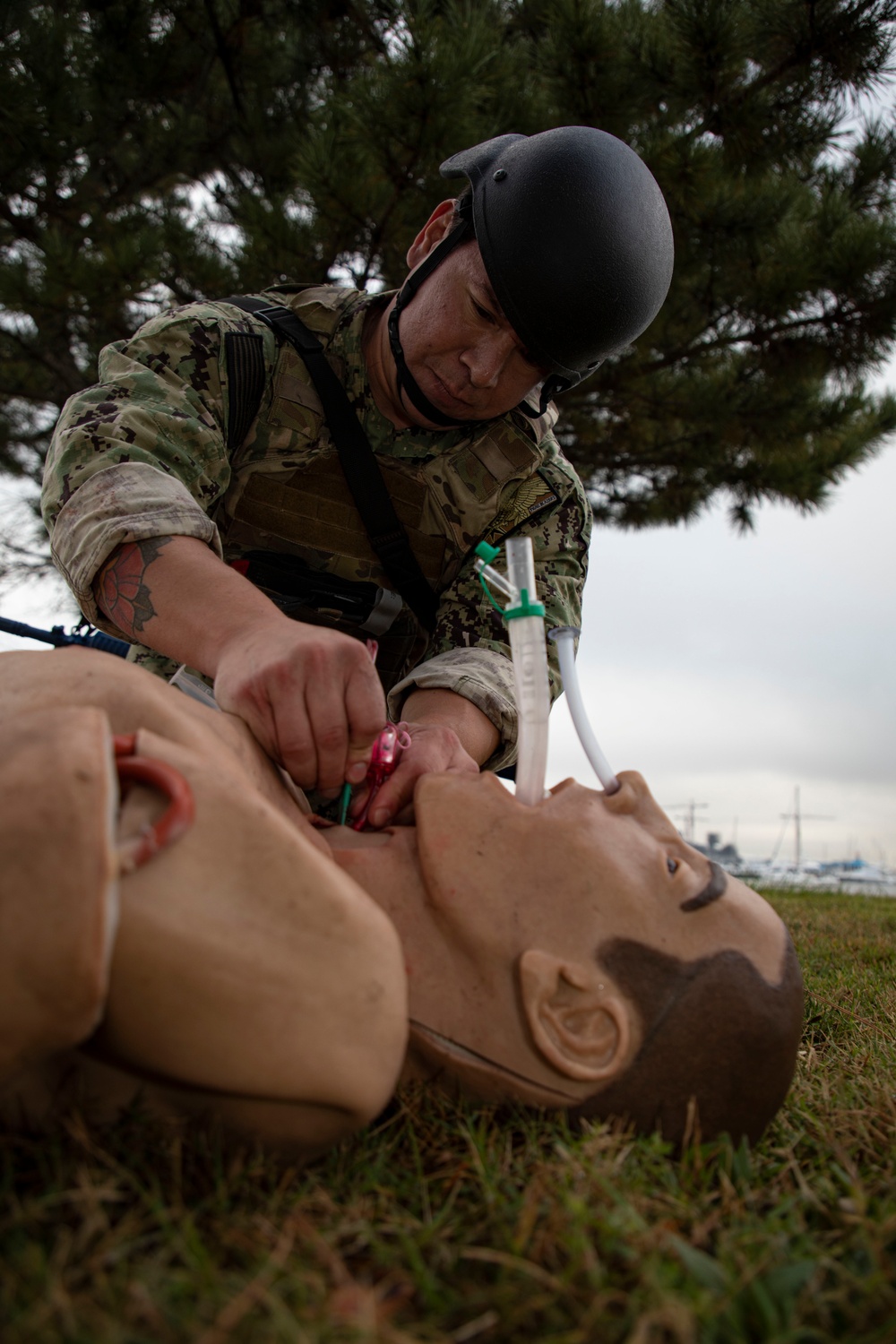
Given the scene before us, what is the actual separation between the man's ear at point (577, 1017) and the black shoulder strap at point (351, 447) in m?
1.90

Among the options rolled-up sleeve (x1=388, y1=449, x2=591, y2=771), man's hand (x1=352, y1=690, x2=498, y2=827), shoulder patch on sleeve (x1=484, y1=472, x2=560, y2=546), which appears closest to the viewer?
man's hand (x1=352, y1=690, x2=498, y2=827)

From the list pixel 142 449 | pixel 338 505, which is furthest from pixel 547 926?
pixel 338 505

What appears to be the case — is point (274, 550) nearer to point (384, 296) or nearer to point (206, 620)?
point (384, 296)

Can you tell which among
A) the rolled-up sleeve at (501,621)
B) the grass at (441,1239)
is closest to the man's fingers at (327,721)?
the grass at (441,1239)

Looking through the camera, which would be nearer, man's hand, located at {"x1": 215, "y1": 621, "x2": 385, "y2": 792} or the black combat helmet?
man's hand, located at {"x1": 215, "y1": 621, "x2": 385, "y2": 792}

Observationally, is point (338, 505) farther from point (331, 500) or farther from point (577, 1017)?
point (577, 1017)

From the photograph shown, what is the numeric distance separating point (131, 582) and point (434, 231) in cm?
166

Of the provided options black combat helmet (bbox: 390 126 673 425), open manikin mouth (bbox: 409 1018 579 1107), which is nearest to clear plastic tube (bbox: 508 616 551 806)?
open manikin mouth (bbox: 409 1018 579 1107)

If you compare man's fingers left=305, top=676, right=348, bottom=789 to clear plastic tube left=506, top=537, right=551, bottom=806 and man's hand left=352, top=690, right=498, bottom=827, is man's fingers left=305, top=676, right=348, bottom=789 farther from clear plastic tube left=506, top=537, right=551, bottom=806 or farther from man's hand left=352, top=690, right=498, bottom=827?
clear plastic tube left=506, top=537, right=551, bottom=806

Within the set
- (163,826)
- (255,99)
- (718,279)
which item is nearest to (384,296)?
(163,826)

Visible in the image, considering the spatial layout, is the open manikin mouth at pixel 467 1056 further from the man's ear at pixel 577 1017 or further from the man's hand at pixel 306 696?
the man's hand at pixel 306 696

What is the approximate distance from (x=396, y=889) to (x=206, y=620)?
0.75 m

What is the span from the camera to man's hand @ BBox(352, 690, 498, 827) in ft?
6.64

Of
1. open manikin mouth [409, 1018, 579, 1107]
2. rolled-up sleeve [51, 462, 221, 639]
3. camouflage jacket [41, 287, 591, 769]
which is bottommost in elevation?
open manikin mouth [409, 1018, 579, 1107]
